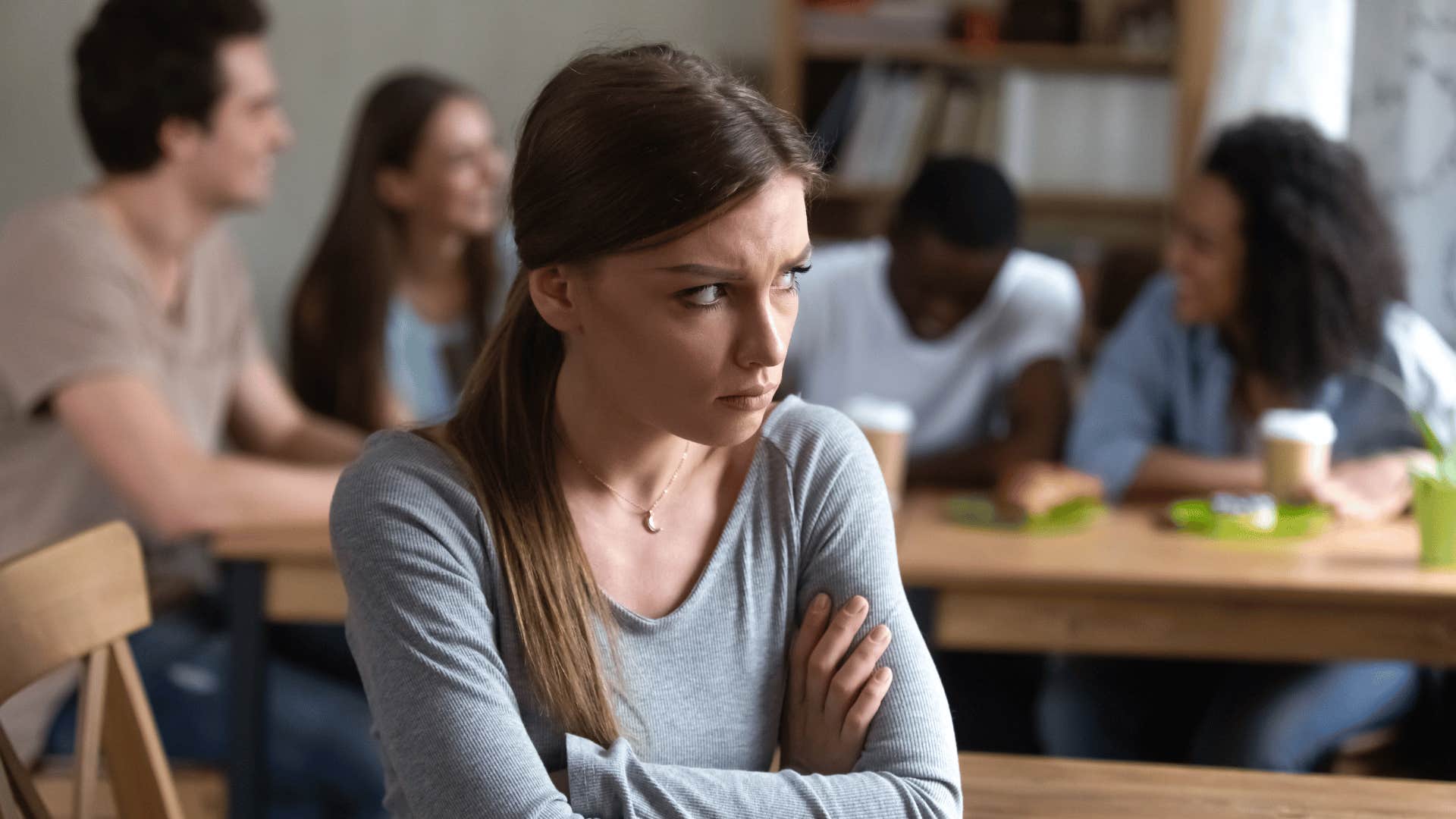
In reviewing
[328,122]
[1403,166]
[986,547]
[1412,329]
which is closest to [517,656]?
[986,547]

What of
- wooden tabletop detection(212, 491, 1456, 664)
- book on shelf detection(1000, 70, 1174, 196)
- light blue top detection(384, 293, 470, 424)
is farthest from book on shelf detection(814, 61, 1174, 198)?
wooden tabletop detection(212, 491, 1456, 664)

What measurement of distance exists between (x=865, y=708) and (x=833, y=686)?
3 centimetres

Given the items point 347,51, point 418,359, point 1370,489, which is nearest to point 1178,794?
point 1370,489

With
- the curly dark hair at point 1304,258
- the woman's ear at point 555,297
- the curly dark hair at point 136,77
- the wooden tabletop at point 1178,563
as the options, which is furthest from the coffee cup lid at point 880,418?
the curly dark hair at point 136,77

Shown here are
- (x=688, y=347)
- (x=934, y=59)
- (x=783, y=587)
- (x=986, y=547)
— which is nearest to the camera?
(x=688, y=347)

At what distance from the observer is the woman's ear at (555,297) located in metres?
1.10

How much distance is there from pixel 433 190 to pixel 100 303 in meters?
0.78

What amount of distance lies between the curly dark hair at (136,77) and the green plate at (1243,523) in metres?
1.63

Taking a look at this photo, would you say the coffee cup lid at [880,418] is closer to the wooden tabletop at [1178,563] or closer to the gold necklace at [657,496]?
the wooden tabletop at [1178,563]

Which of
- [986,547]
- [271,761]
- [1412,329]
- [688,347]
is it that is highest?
[688,347]

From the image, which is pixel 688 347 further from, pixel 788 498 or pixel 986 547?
pixel 986 547

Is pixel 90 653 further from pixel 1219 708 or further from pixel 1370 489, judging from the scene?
pixel 1370 489

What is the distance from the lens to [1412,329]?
2.29 meters

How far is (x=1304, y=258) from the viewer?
2291 mm
